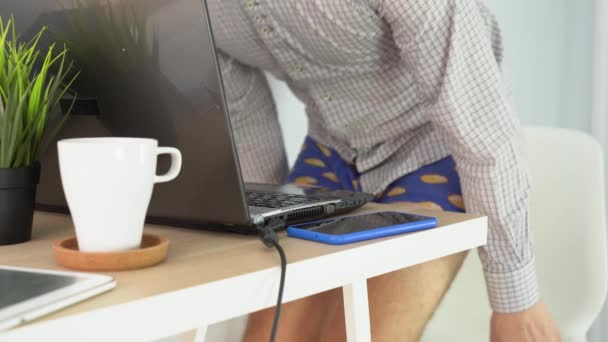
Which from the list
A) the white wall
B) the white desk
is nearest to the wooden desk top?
the white desk

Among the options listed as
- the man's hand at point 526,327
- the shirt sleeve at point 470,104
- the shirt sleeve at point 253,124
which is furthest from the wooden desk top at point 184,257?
the shirt sleeve at point 253,124

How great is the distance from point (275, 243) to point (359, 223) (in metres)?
0.13

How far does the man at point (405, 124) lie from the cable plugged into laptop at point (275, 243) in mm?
333

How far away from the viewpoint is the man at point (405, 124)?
0.93 metres

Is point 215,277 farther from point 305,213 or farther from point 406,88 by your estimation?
point 406,88

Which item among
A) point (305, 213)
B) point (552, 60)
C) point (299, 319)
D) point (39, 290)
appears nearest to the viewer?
point (39, 290)

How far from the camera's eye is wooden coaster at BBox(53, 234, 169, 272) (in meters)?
0.54

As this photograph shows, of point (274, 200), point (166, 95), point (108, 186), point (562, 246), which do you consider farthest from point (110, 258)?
point (562, 246)

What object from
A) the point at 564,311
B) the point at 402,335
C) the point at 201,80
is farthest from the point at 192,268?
the point at 564,311

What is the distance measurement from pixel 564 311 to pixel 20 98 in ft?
3.47

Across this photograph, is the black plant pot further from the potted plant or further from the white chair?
the white chair

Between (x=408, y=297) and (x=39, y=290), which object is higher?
(x=39, y=290)

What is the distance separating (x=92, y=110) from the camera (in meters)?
0.71

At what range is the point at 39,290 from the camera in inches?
18.6
